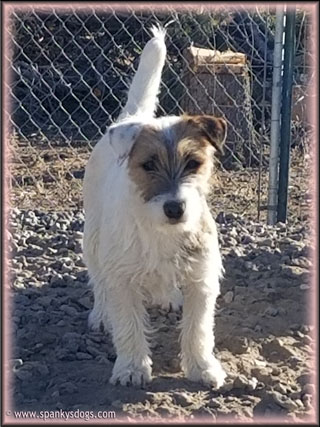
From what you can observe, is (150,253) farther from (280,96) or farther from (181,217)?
(280,96)

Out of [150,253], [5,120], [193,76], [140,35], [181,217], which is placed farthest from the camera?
[140,35]

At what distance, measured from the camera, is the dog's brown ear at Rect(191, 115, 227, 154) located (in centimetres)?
351

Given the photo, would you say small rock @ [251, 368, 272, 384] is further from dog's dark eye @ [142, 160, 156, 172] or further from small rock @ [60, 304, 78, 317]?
small rock @ [60, 304, 78, 317]

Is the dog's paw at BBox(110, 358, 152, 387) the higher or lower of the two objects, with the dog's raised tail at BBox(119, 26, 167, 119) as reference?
lower

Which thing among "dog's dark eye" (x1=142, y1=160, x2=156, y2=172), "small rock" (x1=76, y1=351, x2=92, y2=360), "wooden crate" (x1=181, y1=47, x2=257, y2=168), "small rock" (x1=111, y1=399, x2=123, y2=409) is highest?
"wooden crate" (x1=181, y1=47, x2=257, y2=168)

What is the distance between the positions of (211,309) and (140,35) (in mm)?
3797

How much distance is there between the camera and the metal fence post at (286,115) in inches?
204

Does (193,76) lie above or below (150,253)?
above

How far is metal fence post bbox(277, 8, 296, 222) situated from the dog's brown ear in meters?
1.78

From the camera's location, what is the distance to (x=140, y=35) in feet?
22.9

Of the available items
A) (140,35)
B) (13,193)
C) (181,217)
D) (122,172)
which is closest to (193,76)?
(140,35)

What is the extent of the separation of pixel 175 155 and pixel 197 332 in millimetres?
652

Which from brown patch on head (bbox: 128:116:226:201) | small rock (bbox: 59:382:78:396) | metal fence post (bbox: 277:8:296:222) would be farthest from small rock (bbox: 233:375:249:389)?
metal fence post (bbox: 277:8:296:222)

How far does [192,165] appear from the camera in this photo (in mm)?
3434
